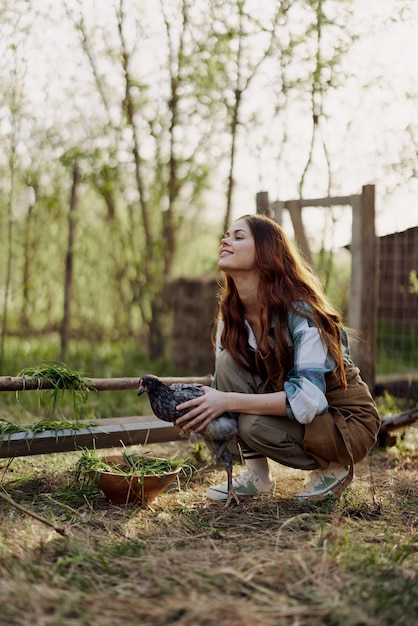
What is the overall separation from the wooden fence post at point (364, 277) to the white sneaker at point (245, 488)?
1851 mm

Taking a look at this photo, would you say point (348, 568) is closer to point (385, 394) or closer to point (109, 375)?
point (385, 394)

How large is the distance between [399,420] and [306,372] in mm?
1579

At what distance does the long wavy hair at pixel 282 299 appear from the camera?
122 inches

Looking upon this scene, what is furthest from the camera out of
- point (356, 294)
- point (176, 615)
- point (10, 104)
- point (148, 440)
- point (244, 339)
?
point (10, 104)

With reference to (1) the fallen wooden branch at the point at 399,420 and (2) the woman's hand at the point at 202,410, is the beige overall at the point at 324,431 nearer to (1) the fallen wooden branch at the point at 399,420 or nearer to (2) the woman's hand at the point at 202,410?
(2) the woman's hand at the point at 202,410

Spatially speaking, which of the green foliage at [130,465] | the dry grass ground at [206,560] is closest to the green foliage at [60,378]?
the green foliage at [130,465]

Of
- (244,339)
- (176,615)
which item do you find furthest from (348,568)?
(244,339)

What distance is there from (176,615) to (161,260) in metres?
6.49

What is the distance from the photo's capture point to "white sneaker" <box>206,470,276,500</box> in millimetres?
3273

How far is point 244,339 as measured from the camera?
3324 millimetres

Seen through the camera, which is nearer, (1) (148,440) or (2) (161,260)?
(1) (148,440)

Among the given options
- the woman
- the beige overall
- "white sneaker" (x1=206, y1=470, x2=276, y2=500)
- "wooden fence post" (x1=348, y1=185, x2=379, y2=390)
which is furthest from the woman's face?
"wooden fence post" (x1=348, y1=185, x2=379, y2=390)

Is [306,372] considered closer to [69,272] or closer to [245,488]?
[245,488]

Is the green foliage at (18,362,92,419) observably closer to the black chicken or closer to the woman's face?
the black chicken
